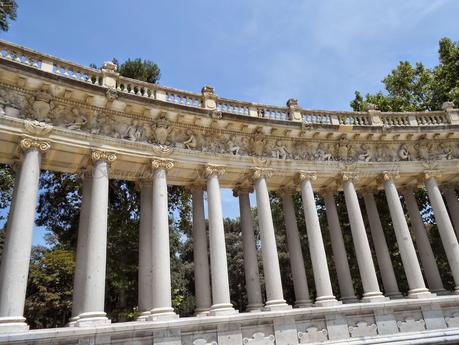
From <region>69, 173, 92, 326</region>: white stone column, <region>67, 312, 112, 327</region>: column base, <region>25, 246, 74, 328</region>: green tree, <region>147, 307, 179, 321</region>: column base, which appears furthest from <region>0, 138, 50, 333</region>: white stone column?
<region>25, 246, 74, 328</region>: green tree

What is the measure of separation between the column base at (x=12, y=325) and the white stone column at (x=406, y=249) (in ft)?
91.5

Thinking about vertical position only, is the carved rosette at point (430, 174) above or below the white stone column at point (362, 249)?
above

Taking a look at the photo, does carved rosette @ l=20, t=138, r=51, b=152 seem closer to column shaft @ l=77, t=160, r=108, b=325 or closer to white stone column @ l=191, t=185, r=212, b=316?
column shaft @ l=77, t=160, r=108, b=325

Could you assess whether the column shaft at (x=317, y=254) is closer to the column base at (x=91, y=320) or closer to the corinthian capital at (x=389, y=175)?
the corinthian capital at (x=389, y=175)

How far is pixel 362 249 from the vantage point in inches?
1233

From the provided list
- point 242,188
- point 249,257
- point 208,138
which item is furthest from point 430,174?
point 208,138

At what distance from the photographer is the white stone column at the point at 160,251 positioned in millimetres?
23109

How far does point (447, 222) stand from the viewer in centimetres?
3375

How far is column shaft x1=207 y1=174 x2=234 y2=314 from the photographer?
2498 cm

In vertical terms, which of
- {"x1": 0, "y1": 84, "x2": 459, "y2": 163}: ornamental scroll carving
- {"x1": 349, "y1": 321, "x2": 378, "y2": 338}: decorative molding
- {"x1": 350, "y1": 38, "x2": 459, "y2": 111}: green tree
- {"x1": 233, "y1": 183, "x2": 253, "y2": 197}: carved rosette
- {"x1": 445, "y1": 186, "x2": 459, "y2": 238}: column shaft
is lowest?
{"x1": 349, "y1": 321, "x2": 378, "y2": 338}: decorative molding

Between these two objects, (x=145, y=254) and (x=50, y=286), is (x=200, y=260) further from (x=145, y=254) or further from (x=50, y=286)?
(x=50, y=286)

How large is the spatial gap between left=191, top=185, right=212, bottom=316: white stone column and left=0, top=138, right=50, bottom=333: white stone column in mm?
12516

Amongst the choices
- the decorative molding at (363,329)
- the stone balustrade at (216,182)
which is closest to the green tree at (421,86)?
the stone balustrade at (216,182)

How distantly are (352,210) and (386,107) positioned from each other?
27520mm
